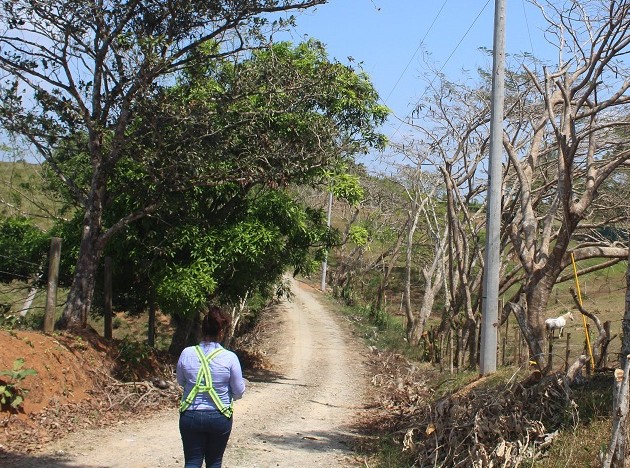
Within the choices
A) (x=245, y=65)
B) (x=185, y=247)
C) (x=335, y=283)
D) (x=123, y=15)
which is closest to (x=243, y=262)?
(x=185, y=247)

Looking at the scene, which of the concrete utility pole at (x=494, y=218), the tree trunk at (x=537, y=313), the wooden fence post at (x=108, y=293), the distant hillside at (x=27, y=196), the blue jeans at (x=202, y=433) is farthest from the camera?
the distant hillside at (x=27, y=196)

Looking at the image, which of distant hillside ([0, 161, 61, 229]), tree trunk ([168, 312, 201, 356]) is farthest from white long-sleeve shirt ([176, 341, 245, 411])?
distant hillside ([0, 161, 61, 229])

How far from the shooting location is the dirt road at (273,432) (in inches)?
344

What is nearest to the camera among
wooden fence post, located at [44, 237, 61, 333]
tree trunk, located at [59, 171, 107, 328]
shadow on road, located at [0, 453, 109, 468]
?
shadow on road, located at [0, 453, 109, 468]

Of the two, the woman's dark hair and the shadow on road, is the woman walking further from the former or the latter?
the shadow on road

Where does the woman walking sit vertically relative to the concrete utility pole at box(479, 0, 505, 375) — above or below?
below

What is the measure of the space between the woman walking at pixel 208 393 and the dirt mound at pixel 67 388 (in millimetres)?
3807

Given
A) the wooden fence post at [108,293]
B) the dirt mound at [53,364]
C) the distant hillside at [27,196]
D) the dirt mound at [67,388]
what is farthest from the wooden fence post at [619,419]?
the distant hillside at [27,196]

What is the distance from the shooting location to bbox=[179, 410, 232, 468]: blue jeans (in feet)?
18.4

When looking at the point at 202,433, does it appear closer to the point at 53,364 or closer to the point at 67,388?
the point at 67,388

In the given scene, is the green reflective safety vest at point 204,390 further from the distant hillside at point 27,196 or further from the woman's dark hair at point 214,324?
the distant hillside at point 27,196

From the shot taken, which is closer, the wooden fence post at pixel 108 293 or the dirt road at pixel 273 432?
the dirt road at pixel 273 432

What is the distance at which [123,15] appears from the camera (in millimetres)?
12438

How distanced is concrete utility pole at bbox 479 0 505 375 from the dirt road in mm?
2384
